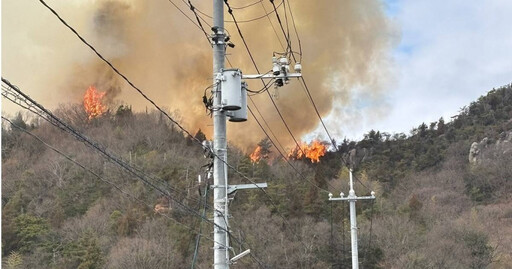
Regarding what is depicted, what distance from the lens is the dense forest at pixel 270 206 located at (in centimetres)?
3869

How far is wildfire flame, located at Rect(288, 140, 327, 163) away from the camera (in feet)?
252

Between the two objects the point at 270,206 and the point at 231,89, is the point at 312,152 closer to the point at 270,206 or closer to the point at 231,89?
the point at 270,206

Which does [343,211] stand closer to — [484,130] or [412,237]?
[412,237]

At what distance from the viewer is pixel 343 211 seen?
153 ft

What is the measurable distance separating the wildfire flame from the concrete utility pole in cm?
6676

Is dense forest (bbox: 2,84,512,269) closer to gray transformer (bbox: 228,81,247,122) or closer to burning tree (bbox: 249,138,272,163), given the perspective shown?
burning tree (bbox: 249,138,272,163)

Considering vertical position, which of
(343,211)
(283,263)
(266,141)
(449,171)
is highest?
(266,141)

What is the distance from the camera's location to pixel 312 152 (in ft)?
259

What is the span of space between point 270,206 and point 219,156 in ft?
130

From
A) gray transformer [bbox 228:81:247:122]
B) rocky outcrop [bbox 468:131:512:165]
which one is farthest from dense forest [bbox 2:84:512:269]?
gray transformer [bbox 228:81:247:122]

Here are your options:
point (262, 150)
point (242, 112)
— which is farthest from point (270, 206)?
point (242, 112)

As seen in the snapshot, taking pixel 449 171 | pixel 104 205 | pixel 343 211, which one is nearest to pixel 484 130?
pixel 449 171

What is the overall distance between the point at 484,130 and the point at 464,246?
159ft

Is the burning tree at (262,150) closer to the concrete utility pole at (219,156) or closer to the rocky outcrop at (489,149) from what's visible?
the rocky outcrop at (489,149)
